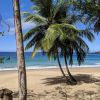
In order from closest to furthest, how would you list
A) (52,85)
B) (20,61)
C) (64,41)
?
(20,61)
(52,85)
(64,41)

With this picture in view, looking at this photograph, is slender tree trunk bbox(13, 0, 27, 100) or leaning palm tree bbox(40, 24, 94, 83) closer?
slender tree trunk bbox(13, 0, 27, 100)

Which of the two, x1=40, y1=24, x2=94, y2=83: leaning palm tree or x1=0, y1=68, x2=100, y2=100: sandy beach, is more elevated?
x1=40, y1=24, x2=94, y2=83: leaning palm tree

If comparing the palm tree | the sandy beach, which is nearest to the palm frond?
the palm tree

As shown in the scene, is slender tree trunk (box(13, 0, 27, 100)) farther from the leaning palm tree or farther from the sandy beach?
the leaning palm tree

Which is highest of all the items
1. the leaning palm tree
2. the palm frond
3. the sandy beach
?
the palm frond

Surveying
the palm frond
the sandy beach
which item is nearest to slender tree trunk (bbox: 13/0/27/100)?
the sandy beach

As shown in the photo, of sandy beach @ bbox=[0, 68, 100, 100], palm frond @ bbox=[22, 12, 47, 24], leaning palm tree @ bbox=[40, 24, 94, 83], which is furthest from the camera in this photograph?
palm frond @ bbox=[22, 12, 47, 24]

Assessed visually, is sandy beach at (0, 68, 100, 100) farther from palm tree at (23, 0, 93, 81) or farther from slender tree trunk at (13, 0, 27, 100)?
slender tree trunk at (13, 0, 27, 100)

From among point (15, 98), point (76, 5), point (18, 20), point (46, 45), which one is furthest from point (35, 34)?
point (18, 20)

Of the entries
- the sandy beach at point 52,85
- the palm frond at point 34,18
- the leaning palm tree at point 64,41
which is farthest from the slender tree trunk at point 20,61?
the palm frond at point 34,18

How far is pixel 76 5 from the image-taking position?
38.9 feet

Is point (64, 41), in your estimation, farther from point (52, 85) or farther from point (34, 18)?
point (52, 85)

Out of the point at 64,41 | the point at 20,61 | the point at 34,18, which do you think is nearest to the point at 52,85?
the point at 64,41

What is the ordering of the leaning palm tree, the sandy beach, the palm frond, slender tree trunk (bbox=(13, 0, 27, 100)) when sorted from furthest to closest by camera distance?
1. the palm frond
2. the leaning palm tree
3. the sandy beach
4. slender tree trunk (bbox=(13, 0, 27, 100))
